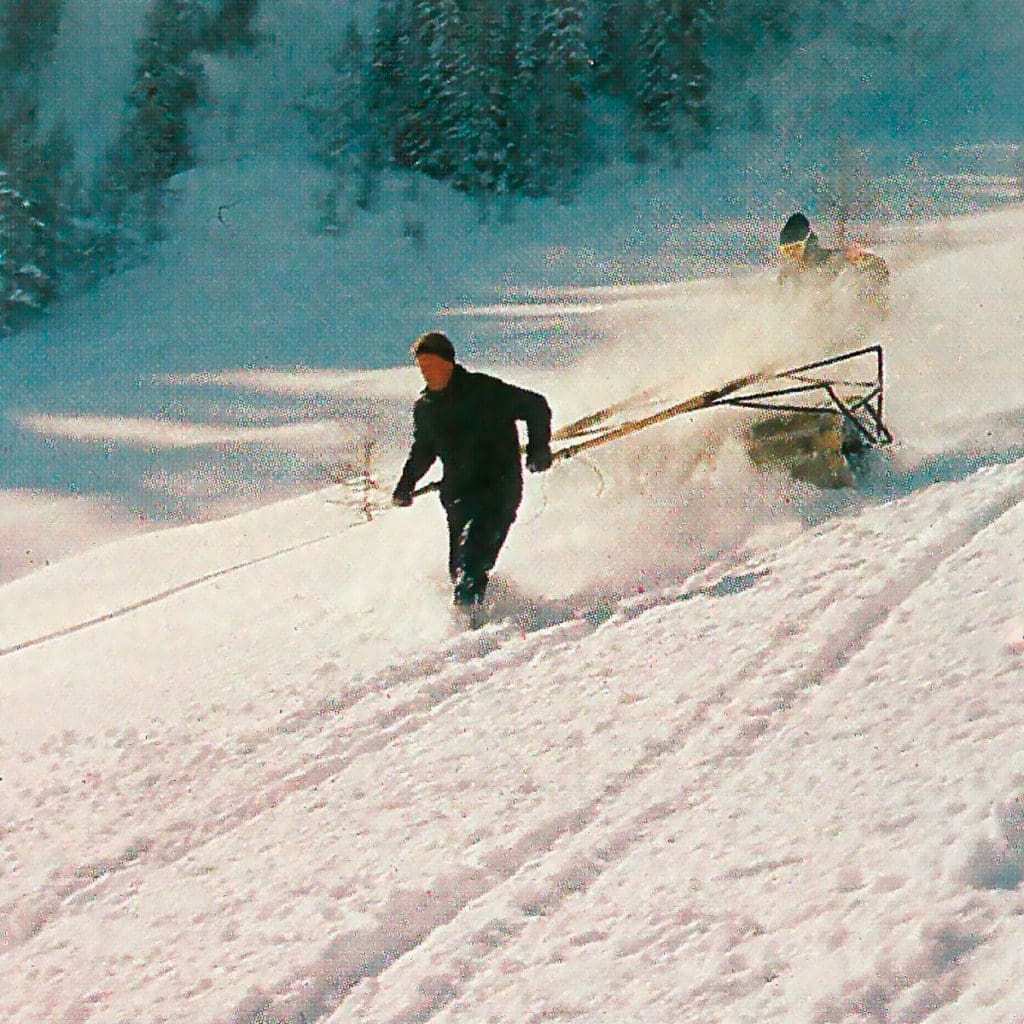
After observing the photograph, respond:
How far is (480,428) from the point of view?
256 inches

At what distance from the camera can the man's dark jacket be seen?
646 cm

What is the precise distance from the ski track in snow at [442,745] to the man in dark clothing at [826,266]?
3.99 meters

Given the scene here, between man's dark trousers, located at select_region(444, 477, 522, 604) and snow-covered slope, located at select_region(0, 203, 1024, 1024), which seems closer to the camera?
snow-covered slope, located at select_region(0, 203, 1024, 1024)

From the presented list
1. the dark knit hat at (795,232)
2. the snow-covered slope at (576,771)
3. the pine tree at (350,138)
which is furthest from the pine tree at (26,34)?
the snow-covered slope at (576,771)

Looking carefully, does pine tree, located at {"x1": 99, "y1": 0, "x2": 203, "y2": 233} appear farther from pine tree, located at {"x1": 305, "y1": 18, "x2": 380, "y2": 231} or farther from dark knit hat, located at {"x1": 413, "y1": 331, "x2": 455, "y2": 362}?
dark knit hat, located at {"x1": 413, "y1": 331, "x2": 455, "y2": 362}

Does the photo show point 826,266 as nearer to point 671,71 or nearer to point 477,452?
point 477,452

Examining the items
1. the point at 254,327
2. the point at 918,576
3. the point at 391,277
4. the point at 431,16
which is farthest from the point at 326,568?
the point at 431,16

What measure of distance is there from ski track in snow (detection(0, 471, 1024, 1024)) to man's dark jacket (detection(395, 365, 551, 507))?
0.89 m

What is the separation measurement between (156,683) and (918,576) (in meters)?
3.69

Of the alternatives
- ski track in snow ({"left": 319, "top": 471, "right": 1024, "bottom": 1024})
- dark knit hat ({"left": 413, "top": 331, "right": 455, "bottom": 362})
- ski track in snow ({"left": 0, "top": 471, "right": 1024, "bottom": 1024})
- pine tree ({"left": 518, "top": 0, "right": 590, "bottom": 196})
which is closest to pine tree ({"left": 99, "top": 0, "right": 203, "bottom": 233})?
pine tree ({"left": 518, "top": 0, "right": 590, "bottom": 196})

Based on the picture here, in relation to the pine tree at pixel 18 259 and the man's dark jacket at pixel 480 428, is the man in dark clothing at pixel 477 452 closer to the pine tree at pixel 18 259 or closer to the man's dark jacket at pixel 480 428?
the man's dark jacket at pixel 480 428

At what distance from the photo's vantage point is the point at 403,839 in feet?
13.7

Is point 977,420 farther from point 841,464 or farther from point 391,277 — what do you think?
point 391,277

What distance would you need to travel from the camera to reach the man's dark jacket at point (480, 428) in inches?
255
